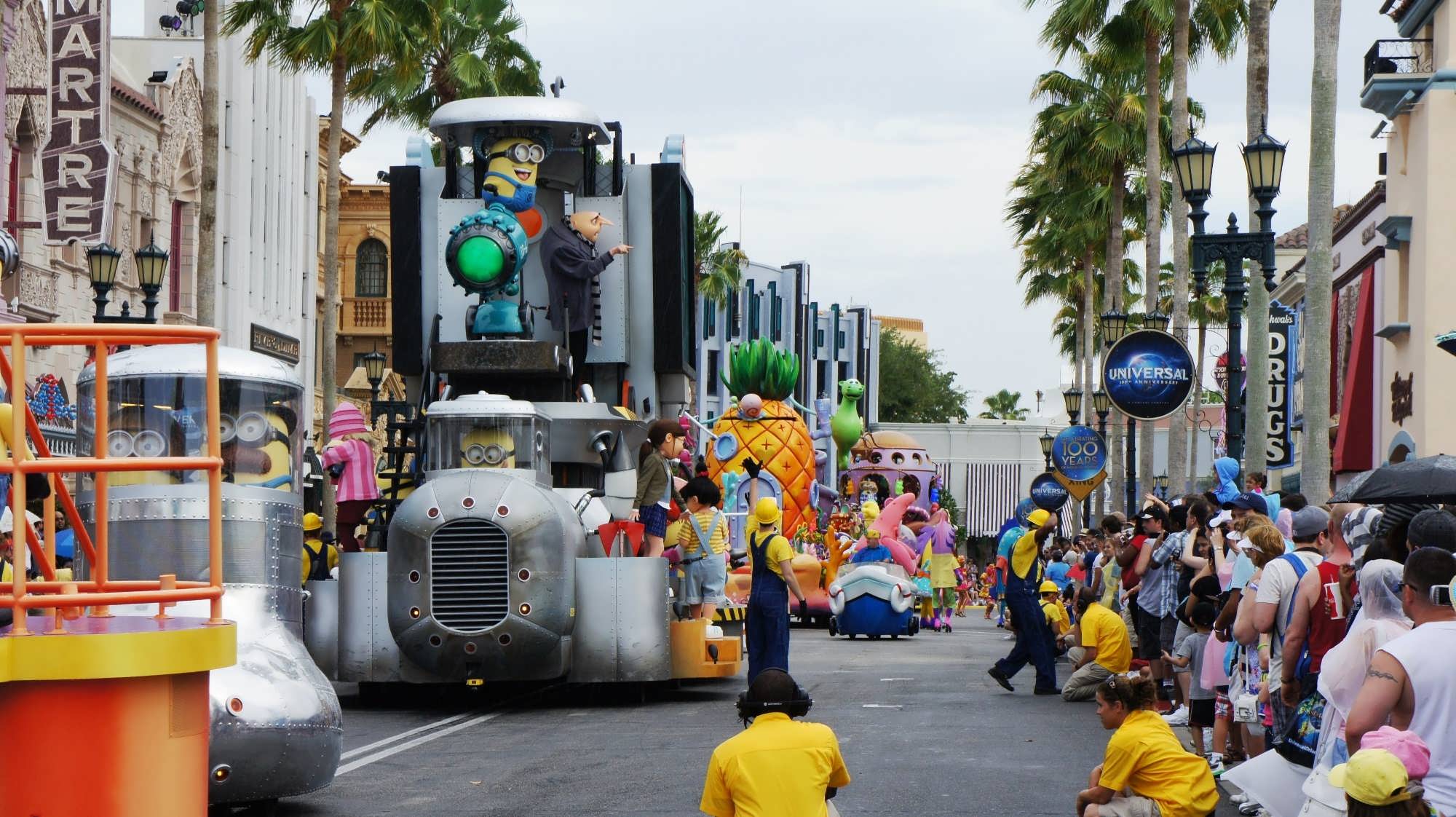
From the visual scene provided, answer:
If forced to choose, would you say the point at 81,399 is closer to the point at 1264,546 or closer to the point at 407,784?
the point at 407,784

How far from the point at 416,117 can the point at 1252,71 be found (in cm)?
1648

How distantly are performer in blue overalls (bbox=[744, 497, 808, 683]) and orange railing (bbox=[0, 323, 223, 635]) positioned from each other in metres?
8.63

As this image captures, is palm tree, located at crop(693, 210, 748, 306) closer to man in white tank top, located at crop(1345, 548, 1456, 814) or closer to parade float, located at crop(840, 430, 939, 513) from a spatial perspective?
parade float, located at crop(840, 430, 939, 513)

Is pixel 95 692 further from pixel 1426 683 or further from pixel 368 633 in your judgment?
pixel 368 633

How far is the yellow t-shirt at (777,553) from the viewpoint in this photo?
51.4ft

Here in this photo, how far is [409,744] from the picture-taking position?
46.2 feet

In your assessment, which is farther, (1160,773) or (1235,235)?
(1235,235)

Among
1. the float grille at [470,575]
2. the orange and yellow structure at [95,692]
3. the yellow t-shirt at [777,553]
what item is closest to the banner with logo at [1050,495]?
the yellow t-shirt at [777,553]

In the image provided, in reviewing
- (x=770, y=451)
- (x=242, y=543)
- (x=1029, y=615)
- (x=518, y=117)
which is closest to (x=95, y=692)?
(x=242, y=543)

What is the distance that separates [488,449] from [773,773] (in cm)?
1019

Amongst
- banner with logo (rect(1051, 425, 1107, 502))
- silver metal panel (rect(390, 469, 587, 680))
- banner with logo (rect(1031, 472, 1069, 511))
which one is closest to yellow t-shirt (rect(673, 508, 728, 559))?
silver metal panel (rect(390, 469, 587, 680))

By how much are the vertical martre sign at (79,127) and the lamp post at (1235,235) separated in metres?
15.5

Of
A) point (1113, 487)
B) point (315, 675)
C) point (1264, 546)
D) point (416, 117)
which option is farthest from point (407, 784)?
point (1113, 487)

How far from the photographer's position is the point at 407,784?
11812 mm
